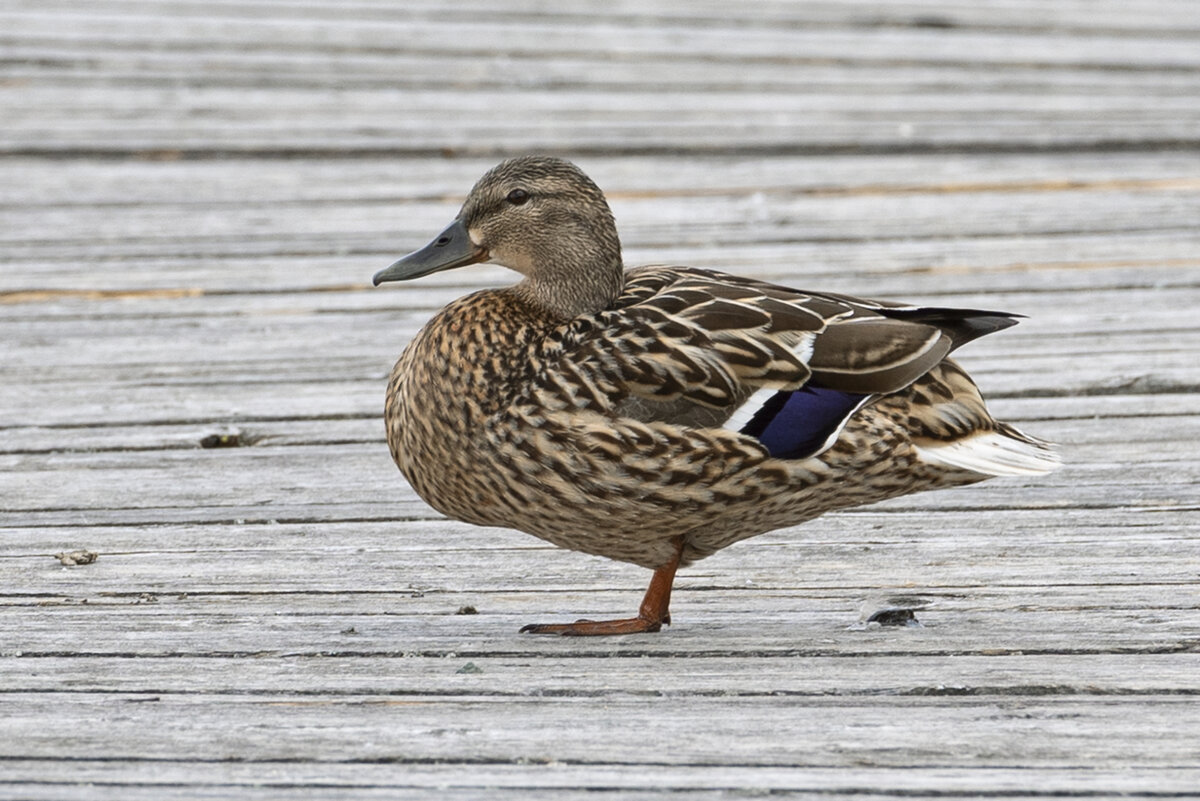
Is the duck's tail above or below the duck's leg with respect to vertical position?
above

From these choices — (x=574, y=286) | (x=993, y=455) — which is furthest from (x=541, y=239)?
(x=993, y=455)

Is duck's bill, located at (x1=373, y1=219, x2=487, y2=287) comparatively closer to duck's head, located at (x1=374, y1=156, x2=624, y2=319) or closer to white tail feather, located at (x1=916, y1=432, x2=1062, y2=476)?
duck's head, located at (x1=374, y1=156, x2=624, y2=319)

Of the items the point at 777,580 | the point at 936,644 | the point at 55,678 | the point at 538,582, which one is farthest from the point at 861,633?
the point at 55,678

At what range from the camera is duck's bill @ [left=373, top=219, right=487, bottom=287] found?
351cm

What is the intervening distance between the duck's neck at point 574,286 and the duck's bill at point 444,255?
162 mm

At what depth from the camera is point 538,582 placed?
351 centimetres

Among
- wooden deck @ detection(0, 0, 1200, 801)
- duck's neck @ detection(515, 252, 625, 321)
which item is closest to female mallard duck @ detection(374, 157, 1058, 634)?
duck's neck @ detection(515, 252, 625, 321)

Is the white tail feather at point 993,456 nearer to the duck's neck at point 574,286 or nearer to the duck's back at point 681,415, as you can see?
the duck's back at point 681,415

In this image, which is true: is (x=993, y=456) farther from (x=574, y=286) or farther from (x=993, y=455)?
(x=574, y=286)

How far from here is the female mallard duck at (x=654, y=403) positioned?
3.13 m

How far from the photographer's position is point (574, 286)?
11.3ft

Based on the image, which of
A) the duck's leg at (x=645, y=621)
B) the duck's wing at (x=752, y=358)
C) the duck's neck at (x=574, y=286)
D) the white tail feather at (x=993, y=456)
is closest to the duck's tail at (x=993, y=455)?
the white tail feather at (x=993, y=456)

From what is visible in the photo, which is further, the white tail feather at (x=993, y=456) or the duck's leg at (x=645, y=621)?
the white tail feather at (x=993, y=456)

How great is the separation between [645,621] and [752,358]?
515 mm
